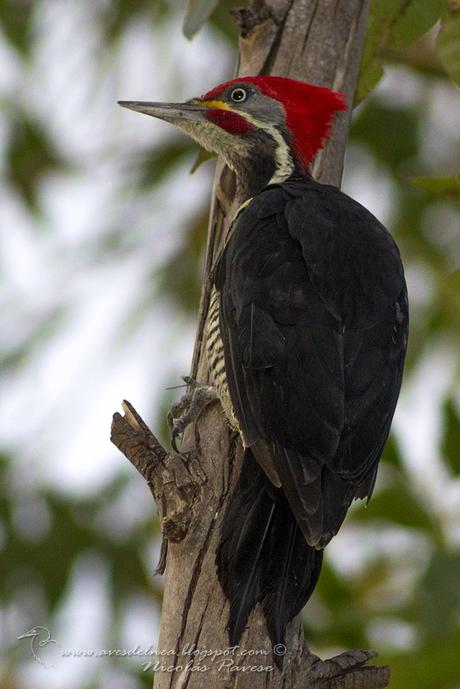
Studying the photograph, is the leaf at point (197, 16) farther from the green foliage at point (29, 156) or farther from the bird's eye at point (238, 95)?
the green foliage at point (29, 156)

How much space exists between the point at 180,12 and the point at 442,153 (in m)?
1.60

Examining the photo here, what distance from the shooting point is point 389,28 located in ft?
12.5

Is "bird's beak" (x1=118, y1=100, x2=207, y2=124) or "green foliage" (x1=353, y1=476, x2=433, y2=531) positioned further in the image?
"green foliage" (x1=353, y1=476, x2=433, y2=531)

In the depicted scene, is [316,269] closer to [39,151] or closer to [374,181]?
[374,181]

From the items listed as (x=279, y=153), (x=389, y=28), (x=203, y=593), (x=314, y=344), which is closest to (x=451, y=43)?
(x=389, y=28)

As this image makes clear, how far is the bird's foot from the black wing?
0.26 metres

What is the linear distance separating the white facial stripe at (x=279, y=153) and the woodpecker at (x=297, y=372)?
37 cm

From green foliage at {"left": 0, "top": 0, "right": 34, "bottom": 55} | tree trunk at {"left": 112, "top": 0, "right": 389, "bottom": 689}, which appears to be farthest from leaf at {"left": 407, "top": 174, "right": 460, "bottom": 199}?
green foliage at {"left": 0, "top": 0, "right": 34, "bottom": 55}

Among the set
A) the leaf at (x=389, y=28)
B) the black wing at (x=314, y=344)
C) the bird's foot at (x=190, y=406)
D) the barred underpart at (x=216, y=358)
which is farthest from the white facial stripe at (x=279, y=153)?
the bird's foot at (x=190, y=406)

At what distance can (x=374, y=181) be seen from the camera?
5969 millimetres

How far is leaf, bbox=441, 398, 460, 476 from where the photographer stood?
14.1ft

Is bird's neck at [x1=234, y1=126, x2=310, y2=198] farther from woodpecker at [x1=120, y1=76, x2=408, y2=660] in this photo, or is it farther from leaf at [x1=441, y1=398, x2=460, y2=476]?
leaf at [x1=441, y1=398, x2=460, y2=476]

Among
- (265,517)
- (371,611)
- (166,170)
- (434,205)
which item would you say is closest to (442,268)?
(434,205)

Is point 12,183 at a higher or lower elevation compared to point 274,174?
higher
